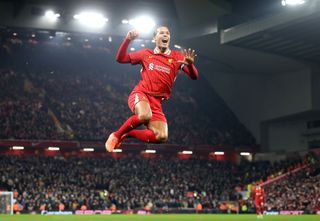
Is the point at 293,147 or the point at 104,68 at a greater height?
the point at 104,68

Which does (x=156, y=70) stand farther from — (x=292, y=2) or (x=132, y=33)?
(x=292, y=2)

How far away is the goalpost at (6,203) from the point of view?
3647 cm

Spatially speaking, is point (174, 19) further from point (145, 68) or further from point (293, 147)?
point (145, 68)

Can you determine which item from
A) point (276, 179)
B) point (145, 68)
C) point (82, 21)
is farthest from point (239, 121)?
point (145, 68)

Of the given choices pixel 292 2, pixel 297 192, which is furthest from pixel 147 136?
pixel 297 192

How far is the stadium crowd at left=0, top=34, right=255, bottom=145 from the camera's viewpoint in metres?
50.3

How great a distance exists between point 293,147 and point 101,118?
18.3m

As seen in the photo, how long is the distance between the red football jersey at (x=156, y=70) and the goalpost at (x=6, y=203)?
26.0 meters

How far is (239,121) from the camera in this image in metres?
61.0

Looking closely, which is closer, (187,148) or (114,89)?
(187,148)

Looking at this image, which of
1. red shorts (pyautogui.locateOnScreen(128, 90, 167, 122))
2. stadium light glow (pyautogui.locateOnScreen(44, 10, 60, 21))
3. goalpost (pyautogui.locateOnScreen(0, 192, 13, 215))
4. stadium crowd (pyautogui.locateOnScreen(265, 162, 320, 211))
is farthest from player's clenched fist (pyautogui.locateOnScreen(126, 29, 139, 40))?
stadium light glow (pyautogui.locateOnScreen(44, 10, 60, 21))

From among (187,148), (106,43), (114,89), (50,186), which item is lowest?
(50,186)

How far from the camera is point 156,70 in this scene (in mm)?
12500

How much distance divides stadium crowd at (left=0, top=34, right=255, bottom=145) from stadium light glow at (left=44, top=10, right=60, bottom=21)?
798 centimetres
